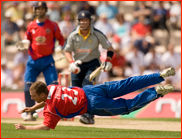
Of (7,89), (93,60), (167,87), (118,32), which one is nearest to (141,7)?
(118,32)

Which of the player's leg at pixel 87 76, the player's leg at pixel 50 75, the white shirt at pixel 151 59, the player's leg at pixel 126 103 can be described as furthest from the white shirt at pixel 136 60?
the player's leg at pixel 126 103

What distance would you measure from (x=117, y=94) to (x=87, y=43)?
228 centimetres

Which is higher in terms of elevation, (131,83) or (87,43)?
(87,43)

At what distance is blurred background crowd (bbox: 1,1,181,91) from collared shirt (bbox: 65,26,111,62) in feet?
17.7

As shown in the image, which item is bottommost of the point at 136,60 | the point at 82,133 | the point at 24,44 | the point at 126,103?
the point at 82,133

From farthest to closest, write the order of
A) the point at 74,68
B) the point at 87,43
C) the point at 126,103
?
the point at 87,43, the point at 74,68, the point at 126,103

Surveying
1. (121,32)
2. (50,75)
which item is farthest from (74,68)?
(121,32)

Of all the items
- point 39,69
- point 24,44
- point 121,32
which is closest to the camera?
point 24,44

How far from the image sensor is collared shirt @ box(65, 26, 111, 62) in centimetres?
959

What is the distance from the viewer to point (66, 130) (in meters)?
8.04

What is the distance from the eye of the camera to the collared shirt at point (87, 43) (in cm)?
959

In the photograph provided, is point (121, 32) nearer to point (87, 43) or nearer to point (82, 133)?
point (87, 43)

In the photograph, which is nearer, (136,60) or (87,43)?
(87,43)

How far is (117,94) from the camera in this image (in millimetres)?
7688
